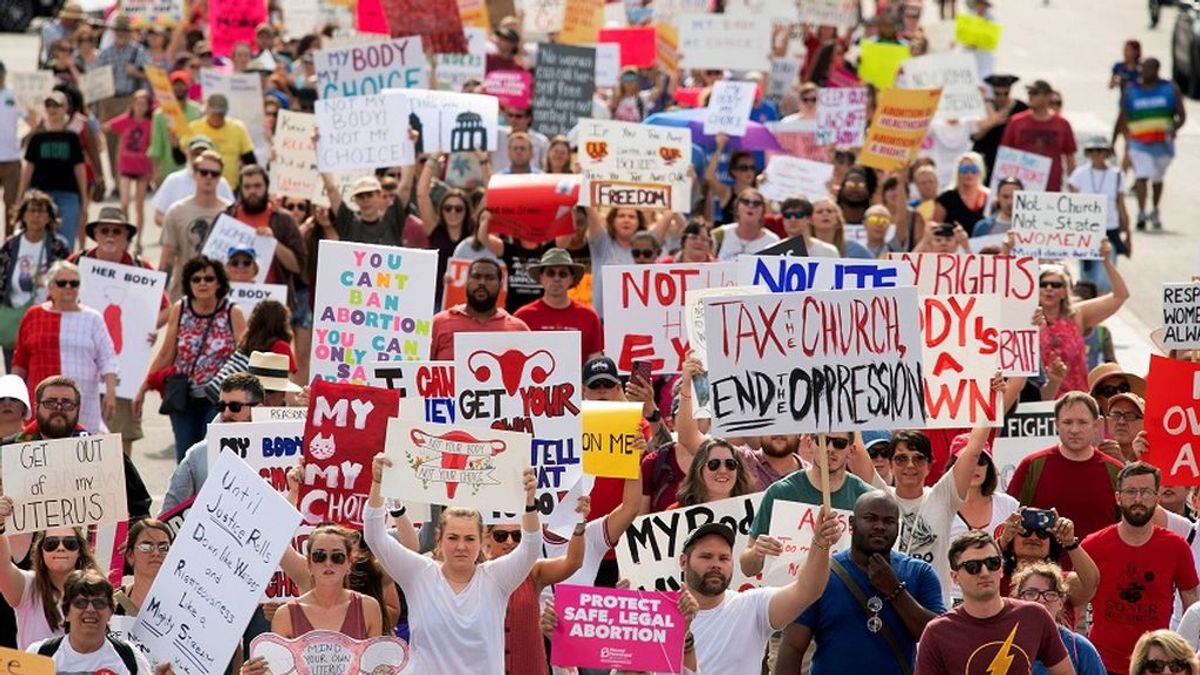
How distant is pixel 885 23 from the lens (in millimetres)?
→ 28719

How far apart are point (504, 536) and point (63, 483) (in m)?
1.74

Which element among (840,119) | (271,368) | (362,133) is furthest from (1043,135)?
(271,368)

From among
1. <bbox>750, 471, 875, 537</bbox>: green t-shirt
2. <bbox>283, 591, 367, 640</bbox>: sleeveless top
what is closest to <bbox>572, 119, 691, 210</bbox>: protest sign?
<bbox>750, 471, 875, 537</bbox>: green t-shirt

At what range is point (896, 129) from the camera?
21.3m

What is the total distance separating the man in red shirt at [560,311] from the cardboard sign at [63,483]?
3682 mm

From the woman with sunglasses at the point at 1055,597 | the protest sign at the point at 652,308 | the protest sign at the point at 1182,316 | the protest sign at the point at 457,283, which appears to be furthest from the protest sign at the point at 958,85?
the woman with sunglasses at the point at 1055,597

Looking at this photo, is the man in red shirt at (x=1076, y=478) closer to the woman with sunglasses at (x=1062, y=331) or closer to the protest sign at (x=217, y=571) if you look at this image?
the woman with sunglasses at (x=1062, y=331)

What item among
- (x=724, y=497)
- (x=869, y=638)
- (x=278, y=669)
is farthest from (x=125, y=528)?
(x=869, y=638)

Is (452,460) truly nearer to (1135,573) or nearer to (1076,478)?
(1135,573)

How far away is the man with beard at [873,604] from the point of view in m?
9.47

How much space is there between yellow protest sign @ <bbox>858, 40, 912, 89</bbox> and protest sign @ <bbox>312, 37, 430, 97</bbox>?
29.3 ft

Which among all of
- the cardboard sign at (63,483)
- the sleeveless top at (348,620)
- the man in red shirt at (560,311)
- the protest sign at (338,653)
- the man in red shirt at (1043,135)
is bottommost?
the protest sign at (338,653)

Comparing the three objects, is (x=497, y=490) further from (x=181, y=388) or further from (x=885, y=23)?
(x=885, y=23)

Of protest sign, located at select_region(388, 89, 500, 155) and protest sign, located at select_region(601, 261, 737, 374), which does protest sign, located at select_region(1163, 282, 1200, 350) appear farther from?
→ protest sign, located at select_region(388, 89, 500, 155)
